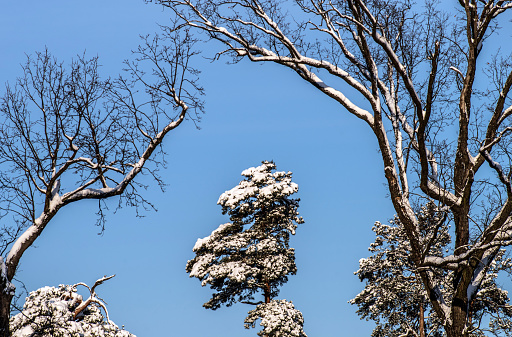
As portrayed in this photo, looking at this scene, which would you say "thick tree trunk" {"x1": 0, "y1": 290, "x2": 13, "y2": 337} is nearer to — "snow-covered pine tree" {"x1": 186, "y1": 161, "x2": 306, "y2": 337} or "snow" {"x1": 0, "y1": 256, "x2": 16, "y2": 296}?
"snow" {"x1": 0, "y1": 256, "x2": 16, "y2": 296}

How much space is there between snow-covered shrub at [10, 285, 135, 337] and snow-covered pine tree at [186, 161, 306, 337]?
709cm

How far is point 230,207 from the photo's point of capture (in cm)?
2539

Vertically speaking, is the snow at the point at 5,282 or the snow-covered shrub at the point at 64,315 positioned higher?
the snow-covered shrub at the point at 64,315

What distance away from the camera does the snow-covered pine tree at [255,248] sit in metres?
23.4

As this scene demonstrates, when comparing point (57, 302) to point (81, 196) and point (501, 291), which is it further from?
point (501, 291)

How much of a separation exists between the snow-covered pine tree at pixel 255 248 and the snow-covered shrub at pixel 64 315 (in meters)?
7.09

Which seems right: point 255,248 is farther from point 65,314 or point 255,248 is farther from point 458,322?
point 458,322

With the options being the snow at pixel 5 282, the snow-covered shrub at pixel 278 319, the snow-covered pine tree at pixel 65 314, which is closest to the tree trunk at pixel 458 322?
the snow at pixel 5 282

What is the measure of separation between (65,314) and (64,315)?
2.3 inches

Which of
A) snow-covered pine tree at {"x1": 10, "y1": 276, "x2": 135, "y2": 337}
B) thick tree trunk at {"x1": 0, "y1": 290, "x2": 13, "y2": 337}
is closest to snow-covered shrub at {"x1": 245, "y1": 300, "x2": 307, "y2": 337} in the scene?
snow-covered pine tree at {"x1": 10, "y1": 276, "x2": 135, "y2": 337}

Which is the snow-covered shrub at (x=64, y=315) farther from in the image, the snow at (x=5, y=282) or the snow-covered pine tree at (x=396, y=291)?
the snow-covered pine tree at (x=396, y=291)

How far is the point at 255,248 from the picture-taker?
24.1m

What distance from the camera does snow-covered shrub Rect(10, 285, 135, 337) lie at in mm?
15578

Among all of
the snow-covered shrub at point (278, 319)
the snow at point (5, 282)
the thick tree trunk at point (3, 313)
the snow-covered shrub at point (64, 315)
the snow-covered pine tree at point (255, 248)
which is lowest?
the thick tree trunk at point (3, 313)
